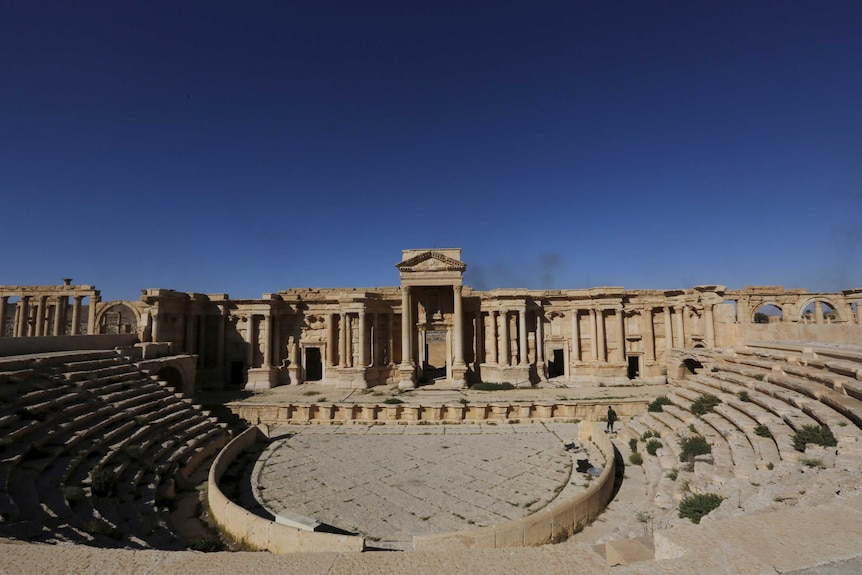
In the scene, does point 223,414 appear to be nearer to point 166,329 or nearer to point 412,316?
point 166,329

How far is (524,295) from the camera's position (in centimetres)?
2680

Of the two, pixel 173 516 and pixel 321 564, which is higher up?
pixel 321 564

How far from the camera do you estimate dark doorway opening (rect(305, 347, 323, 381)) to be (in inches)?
1169

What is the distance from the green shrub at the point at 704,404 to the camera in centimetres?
1378

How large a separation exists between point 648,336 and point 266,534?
86.9ft

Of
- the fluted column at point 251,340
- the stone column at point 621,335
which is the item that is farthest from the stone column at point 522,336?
the fluted column at point 251,340

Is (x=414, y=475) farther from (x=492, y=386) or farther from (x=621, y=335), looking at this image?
(x=621, y=335)

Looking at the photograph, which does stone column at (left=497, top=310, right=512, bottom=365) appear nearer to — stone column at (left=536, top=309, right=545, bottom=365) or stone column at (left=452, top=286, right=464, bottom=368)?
stone column at (left=536, top=309, right=545, bottom=365)

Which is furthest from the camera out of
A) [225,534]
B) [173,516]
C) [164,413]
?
[164,413]

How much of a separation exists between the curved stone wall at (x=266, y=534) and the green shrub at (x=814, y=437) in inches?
376

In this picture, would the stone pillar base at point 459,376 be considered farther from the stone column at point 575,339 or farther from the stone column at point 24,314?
the stone column at point 24,314

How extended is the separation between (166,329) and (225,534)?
1987 centimetres

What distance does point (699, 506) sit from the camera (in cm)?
762

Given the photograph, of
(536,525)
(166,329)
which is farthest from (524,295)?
(166,329)
